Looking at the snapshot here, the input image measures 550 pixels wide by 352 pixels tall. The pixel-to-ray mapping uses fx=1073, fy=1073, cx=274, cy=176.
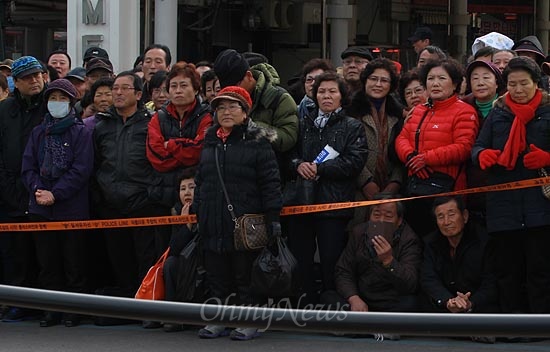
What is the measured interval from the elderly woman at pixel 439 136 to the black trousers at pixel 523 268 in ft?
1.77

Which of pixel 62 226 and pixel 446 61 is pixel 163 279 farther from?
pixel 446 61

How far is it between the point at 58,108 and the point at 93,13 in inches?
290

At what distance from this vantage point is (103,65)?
10.0m

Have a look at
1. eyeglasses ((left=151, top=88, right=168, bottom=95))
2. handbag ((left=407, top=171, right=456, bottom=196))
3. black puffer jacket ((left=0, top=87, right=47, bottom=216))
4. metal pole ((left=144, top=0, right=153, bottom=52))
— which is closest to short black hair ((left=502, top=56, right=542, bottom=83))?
handbag ((left=407, top=171, right=456, bottom=196))

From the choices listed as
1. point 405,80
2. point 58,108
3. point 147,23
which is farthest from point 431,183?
point 147,23

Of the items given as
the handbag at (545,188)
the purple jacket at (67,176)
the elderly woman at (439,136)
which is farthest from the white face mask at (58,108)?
the handbag at (545,188)

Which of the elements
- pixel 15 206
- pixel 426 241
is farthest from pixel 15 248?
pixel 426 241

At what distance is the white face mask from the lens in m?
8.41

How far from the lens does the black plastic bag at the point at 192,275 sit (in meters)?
7.97

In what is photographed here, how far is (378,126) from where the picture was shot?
823cm

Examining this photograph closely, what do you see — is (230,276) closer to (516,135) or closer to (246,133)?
(246,133)

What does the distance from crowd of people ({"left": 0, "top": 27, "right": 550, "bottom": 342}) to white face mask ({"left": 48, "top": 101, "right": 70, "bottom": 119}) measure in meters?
0.01

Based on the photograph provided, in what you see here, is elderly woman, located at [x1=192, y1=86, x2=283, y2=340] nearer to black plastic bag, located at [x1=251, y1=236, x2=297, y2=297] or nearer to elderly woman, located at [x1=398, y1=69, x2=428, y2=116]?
black plastic bag, located at [x1=251, y1=236, x2=297, y2=297]

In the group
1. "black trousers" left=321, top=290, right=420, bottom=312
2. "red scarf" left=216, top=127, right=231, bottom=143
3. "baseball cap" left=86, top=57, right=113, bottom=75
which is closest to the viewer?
"red scarf" left=216, top=127, right=231, bottom=143
